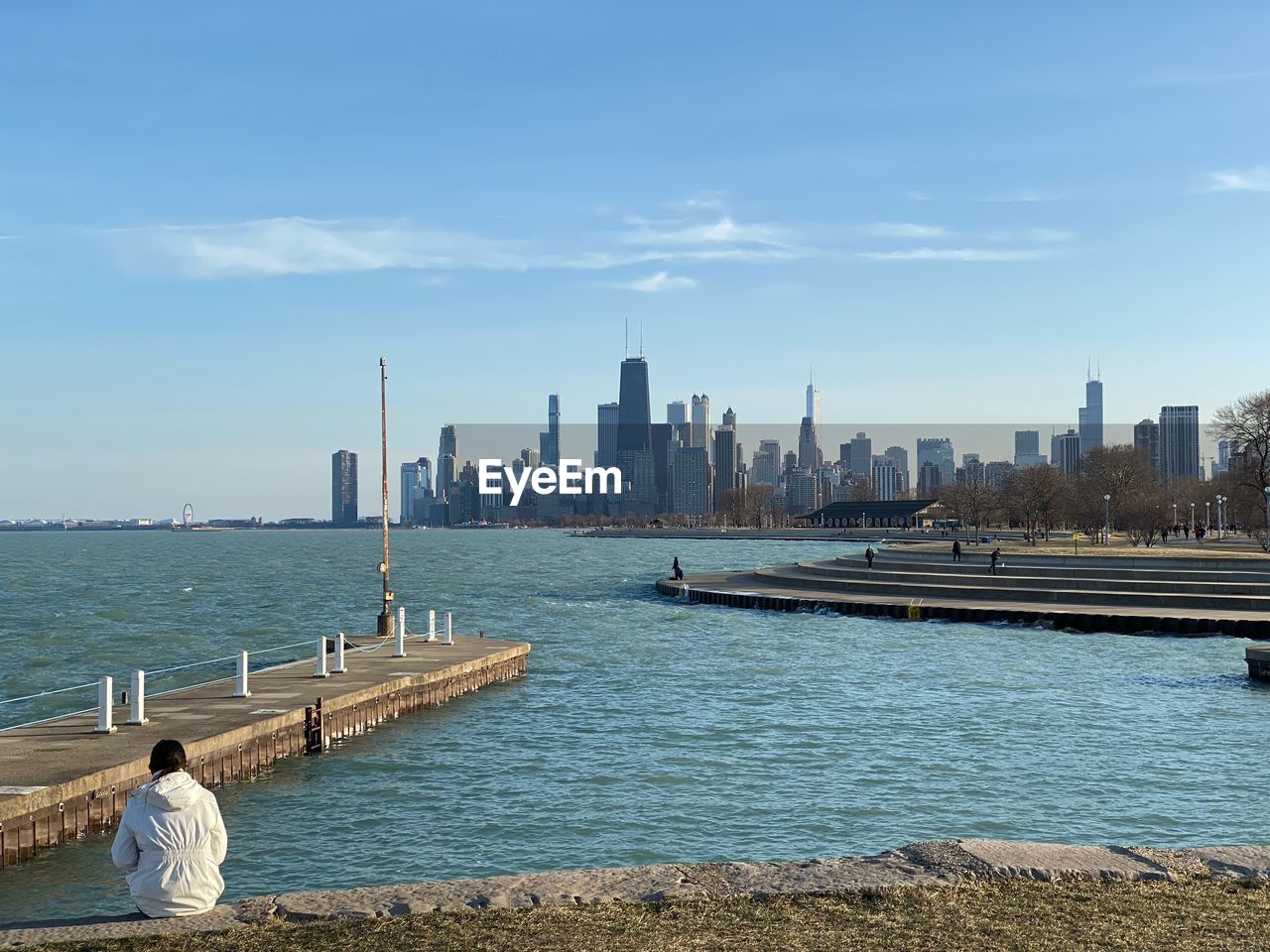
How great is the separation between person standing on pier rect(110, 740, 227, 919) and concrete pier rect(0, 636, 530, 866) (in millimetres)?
6662

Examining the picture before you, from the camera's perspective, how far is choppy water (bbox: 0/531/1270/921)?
16.2m

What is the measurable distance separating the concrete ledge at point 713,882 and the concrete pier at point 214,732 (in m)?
6.38

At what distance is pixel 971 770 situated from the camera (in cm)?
2067

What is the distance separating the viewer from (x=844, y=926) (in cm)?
995

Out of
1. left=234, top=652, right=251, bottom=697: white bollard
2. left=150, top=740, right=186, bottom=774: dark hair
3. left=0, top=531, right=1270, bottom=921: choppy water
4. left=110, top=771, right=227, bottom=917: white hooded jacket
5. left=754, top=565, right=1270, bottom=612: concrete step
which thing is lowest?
left=0, top=531, right=1270, bottom=921: choppy water

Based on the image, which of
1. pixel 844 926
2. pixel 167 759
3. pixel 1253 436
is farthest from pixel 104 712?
pixel 1253 436

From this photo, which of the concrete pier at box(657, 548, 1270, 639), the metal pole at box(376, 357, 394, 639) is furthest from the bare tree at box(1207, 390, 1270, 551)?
the metal pole at box(376, 357, 394, 639)

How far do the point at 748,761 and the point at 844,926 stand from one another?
Result: 1214cm

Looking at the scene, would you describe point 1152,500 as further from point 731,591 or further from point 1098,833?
point 1098,833

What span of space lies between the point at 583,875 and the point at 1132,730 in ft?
54.7

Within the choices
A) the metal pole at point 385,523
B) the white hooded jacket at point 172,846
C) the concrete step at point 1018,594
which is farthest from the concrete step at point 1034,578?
the white hooded jacket at point 172,846

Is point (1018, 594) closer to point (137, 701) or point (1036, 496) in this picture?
point (137, 701)

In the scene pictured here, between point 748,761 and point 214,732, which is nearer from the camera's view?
point 214,732

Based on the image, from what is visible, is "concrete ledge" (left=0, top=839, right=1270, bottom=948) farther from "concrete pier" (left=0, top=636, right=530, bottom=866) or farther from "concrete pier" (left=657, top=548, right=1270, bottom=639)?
"concrete pier" (left=657, top=548, right=1270, bottom=639)
